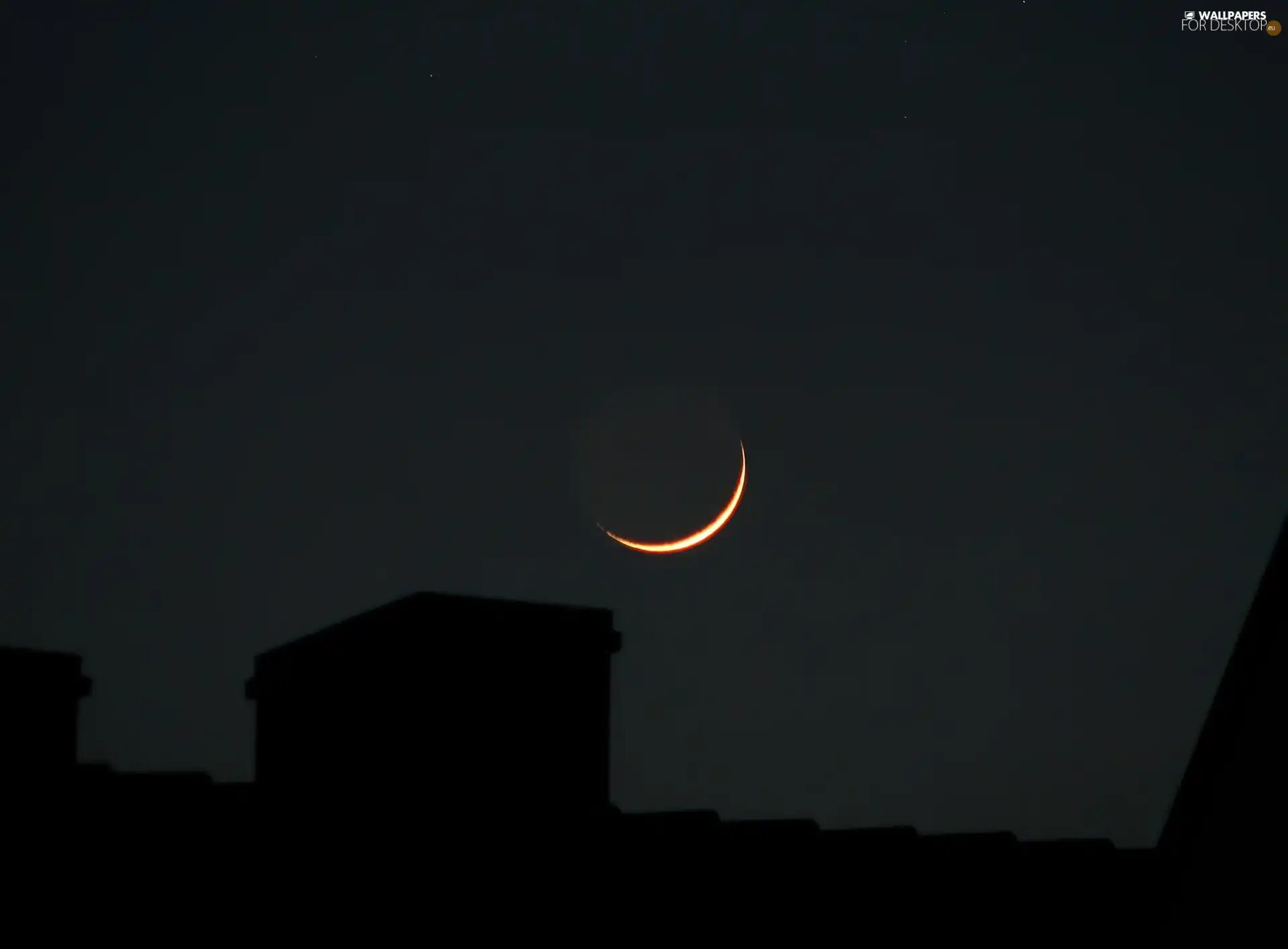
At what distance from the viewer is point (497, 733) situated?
12.9m

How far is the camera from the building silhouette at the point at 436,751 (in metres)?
10.1

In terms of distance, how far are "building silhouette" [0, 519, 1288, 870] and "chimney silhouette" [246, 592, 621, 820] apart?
0.05 ft

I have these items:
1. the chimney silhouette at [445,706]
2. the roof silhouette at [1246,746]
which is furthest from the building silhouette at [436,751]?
the roof silhouette at [1246,746]

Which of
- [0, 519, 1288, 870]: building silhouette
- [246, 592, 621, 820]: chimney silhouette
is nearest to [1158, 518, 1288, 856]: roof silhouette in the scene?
[0, 519, 1288, 870]: building silhouette

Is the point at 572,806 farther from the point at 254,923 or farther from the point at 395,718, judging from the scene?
the point at 254,923

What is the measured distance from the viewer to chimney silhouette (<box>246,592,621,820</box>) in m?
12.7

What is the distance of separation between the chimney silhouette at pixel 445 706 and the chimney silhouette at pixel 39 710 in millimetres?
2522

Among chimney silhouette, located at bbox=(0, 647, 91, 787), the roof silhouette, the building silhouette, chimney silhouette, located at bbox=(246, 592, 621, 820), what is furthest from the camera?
chimney silhouette, located at bbox=(0, 647, 91, 787)

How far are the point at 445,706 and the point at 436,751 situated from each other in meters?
0.50

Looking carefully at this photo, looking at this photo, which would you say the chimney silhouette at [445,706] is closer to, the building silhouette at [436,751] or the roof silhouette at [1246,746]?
the building silhouette at [436,751]

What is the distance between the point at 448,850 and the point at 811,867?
2983 mm

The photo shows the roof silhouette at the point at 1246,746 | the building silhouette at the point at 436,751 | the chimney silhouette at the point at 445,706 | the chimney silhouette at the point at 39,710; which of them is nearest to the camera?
the roof silhouette at the point at 1246,746

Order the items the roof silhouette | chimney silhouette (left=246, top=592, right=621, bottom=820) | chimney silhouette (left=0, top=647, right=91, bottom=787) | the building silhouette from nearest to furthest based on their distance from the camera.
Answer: the roof silhouette, the building silhouette, chimney silhouette (left=246, top=592, right=621, bottom=820), chimney silhouette (left=0, top=647, right=91, bottom=787)

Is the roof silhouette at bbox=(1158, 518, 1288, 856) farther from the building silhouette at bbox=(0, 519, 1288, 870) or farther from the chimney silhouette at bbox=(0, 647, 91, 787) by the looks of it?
the chimney silhouette at bbox=(0, 647, 91, 787)
